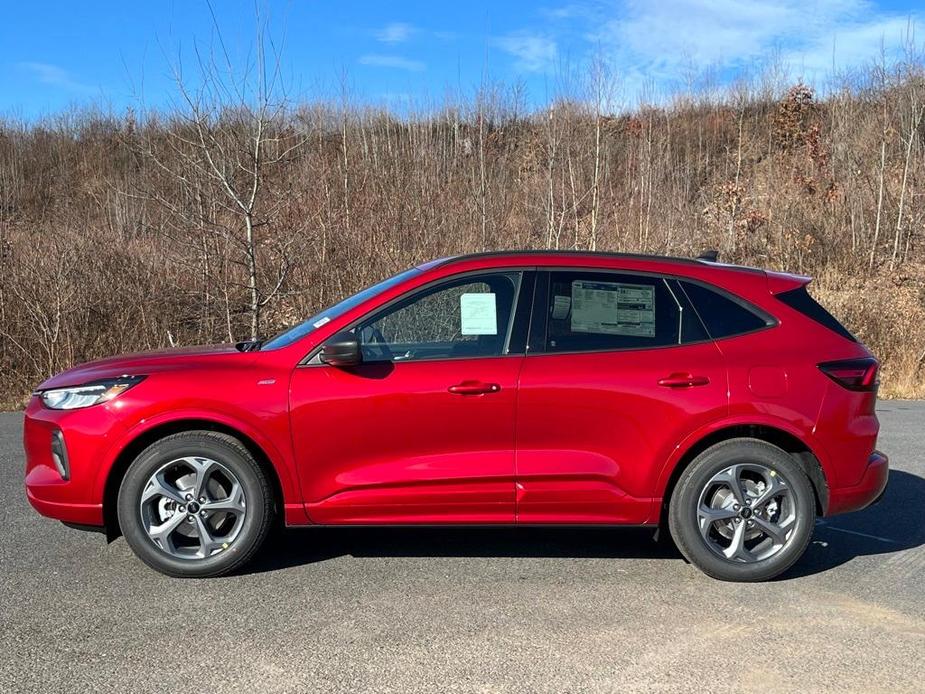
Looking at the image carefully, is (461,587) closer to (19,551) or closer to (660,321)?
(660,321)

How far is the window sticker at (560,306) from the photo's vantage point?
4.45 metres

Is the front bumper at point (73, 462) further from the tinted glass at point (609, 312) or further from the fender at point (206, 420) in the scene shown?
the tinted glass at point (609, 312)

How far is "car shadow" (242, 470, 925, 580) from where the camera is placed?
4711 mm

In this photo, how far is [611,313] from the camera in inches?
176

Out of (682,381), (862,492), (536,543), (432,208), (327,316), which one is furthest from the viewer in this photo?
(432,208)

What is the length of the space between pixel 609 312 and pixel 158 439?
247cm

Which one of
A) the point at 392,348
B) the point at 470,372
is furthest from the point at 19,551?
the point at 470,372

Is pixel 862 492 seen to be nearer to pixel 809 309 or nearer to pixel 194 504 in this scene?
pixel 809 309

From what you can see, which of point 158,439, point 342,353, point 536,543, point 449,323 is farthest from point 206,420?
point 536,543

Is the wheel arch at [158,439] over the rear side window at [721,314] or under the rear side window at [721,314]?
under

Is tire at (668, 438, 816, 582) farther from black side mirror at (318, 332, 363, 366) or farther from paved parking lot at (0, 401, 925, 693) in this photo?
black side mirror at (318, 332, 363, 366)

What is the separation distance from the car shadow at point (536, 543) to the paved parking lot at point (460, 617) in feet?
0.06

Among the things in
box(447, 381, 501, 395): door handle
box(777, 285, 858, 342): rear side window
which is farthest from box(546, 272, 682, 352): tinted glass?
box(777, 285, 858, 342): rear side window

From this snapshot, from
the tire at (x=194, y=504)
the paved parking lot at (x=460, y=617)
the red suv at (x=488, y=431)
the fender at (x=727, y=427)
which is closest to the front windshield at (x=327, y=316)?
the red suv at (x=488, y=431)
